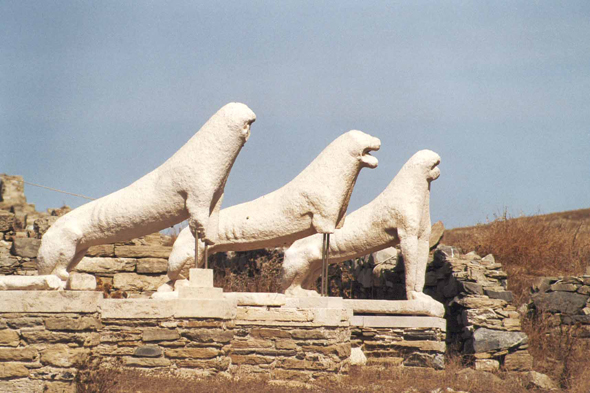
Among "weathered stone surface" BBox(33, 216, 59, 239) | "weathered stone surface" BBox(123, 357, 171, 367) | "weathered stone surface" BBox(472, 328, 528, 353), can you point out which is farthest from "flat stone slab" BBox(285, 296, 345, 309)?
"weathered stone surface" BBox(33, 216, 59, 239)

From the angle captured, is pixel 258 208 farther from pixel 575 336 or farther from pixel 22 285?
pixel 575 336

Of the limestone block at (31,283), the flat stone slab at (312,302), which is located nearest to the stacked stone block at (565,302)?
the flat stone slab at (312,302)

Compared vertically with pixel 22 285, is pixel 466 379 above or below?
below

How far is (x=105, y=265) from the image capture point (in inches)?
431

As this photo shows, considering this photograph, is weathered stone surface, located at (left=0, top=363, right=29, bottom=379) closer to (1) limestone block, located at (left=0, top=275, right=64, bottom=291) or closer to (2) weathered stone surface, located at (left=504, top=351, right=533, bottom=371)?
(1) limestone block, located at (left=0, top=275, right=64, bottom=291)

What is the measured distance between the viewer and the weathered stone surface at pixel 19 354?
6.14 m

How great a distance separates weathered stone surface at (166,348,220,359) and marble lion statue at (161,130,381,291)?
1550mm

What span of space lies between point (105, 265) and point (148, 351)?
4293 millimetres

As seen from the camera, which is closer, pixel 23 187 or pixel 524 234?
pixel 524 234

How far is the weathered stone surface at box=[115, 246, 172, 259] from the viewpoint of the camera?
1106 cm

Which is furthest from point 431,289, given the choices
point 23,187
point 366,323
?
point 23,187

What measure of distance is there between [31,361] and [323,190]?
3.64 meters

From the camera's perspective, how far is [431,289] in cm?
1286

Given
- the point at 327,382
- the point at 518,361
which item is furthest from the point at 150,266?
the point at 518,361
